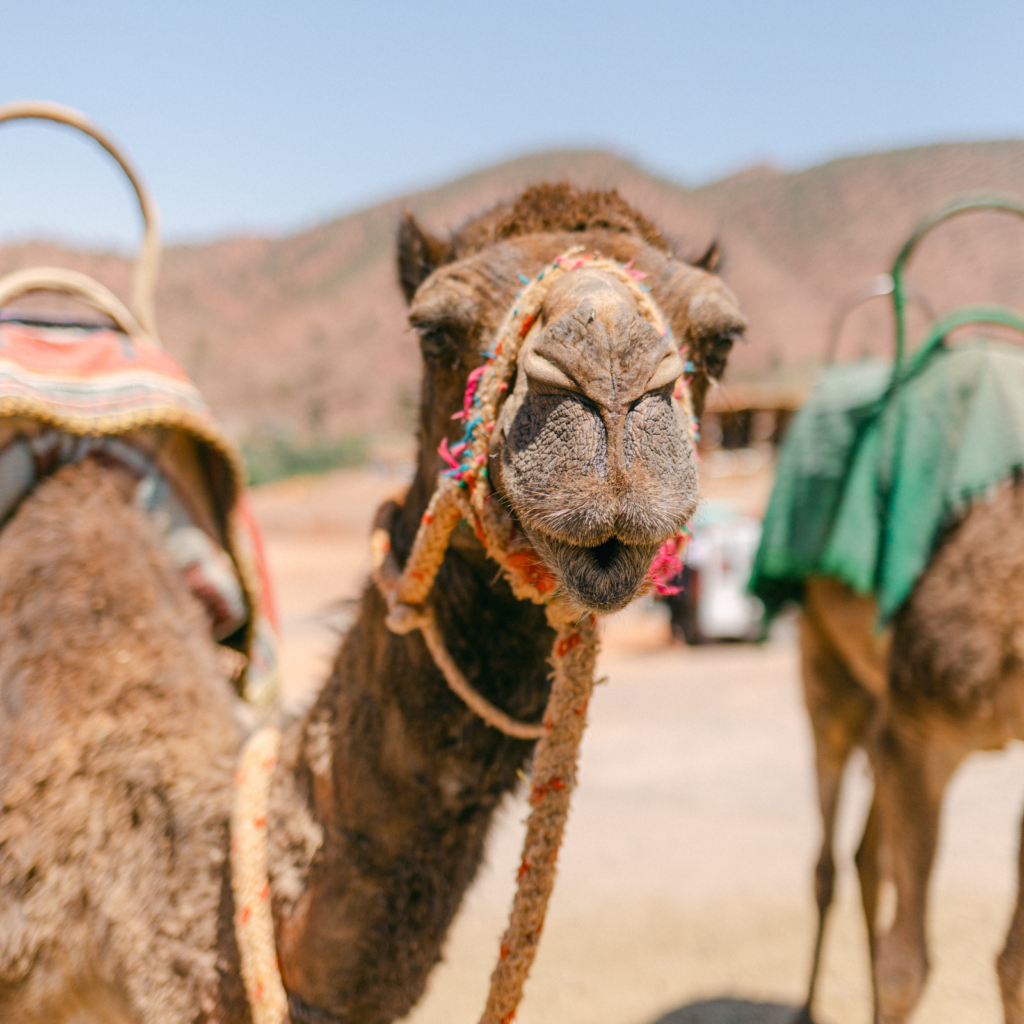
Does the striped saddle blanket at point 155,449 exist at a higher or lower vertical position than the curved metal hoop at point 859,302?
higher

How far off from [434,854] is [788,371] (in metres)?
51.7

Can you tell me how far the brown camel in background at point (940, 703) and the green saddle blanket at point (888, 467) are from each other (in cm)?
9

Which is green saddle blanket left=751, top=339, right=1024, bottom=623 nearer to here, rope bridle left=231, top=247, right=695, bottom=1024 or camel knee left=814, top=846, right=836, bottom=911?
camel knee left=814, top=846, right=836, bottom=911

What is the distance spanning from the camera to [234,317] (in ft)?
205

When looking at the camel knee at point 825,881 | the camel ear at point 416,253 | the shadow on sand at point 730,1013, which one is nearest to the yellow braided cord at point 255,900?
the camel ear at point 416,253

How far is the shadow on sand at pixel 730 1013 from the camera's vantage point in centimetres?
340

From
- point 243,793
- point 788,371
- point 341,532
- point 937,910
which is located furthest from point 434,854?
point 788,371

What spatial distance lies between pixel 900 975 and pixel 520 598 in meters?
1.97

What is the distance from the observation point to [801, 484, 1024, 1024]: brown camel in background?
245cm

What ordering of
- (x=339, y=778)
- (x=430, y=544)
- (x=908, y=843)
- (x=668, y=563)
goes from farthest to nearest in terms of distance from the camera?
1. (x=908, y=843)
2. (x=339, y=778)
3. (x=430, y=544)
4. (x=668, y=563)

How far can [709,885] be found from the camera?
4.35m

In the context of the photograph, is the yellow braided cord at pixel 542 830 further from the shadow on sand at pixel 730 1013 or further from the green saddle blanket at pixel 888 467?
the shadow on sand at pixel 730 1013

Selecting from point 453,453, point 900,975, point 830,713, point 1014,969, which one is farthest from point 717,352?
point 830,713

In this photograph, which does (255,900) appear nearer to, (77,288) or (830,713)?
(77,288)
